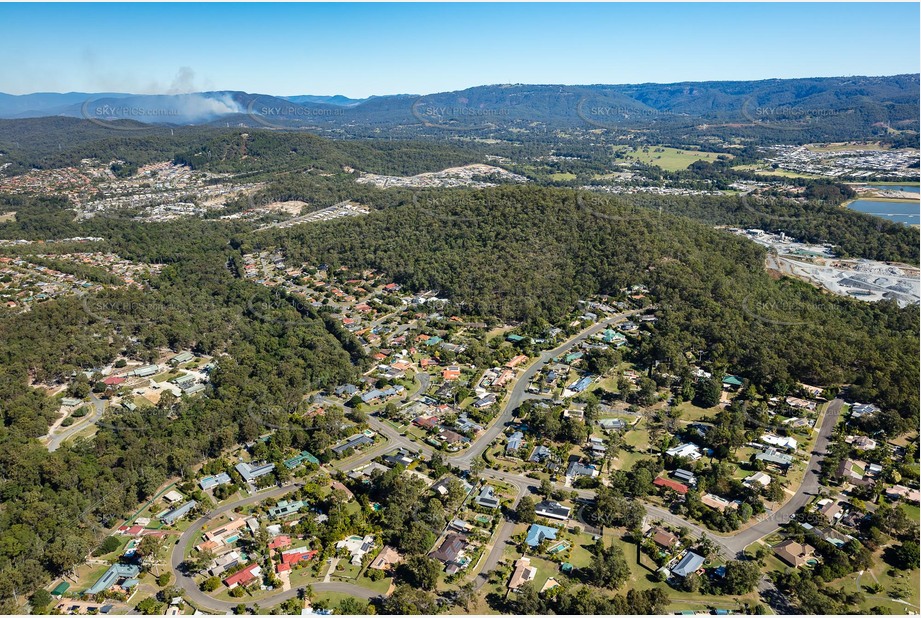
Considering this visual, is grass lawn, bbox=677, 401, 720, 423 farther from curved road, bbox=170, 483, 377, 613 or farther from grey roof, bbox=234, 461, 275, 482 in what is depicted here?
grey roof, bbox=234, 461, 275, 482

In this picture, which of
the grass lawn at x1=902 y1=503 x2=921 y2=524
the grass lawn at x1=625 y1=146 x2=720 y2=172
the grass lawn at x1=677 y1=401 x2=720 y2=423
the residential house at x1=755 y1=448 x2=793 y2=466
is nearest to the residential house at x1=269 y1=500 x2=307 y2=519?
the grass lawn at x1=677 y1=401 x2=720 y2=423

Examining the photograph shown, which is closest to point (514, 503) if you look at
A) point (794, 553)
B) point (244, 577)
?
point (794, 553)

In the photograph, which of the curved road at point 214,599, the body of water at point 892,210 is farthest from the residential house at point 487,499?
the body of water at point 892,210

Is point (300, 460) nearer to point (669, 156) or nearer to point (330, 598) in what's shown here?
point (330, 598)

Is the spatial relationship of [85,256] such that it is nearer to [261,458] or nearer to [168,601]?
[261,458]


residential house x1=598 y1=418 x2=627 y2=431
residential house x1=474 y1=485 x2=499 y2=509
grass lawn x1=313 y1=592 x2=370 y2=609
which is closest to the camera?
grass lawn x1=313 y1=592 x2=370 y2=609

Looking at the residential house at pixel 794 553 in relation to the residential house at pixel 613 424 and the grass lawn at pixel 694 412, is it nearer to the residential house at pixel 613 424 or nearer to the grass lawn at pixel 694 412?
the residential house at pixel 613 424

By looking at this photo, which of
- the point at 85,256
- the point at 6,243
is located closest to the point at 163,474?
the point at 85,256
